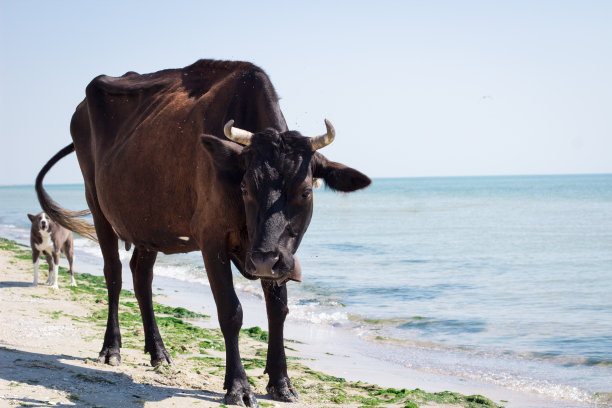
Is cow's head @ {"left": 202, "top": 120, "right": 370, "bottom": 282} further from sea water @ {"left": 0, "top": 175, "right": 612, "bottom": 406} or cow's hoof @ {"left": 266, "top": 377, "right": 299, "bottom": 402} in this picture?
cow's hoof @ {"left": 266, "top": 377, "right": 299, "bottom": 402}

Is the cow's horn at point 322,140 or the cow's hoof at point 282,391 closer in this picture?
the cow's horn at point 322,140

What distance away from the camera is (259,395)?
236 inches

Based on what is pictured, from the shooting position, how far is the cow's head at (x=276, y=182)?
16.0 ft

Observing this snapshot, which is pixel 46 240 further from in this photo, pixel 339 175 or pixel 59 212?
pixel 339 175

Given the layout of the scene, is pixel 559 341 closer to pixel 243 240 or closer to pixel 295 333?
pixel 295 333

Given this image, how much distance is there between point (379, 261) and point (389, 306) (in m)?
7.64

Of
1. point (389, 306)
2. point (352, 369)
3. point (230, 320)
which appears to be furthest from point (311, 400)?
point (389, 306)

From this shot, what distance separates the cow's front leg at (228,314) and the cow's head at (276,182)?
51 centimetres

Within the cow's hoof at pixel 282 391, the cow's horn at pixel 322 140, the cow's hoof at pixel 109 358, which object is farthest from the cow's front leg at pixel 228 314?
the cow's hoof at pixel 109 358

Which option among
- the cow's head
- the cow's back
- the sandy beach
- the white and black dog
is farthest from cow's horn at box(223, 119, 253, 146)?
the white and black dog

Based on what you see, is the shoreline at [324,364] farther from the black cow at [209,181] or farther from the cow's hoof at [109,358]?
the black cow at [209,181]

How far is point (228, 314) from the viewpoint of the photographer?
552 cm

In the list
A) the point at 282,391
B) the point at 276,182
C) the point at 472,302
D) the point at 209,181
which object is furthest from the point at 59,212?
the point at 472,302

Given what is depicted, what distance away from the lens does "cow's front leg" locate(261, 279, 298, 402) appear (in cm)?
577
